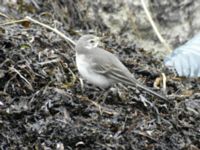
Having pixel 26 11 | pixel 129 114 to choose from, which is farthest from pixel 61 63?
pixel 26 11

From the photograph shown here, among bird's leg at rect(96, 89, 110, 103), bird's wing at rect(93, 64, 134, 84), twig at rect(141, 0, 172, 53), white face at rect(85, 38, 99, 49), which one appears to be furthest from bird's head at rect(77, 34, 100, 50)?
twig at rect(141, 0, 172, 53)

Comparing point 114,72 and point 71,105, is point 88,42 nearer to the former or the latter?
point 114,72

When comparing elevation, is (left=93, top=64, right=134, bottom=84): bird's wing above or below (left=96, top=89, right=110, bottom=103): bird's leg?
above

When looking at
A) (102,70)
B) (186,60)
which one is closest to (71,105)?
(102,70)

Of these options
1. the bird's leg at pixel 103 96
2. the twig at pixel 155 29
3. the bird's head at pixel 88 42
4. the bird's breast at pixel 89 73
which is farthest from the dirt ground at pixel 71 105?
the twig at pixel 155 29

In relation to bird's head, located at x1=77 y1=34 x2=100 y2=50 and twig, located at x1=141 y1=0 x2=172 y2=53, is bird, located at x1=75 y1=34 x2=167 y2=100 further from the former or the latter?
twig, located at x1=141 y1=0 x2=172 y2=53

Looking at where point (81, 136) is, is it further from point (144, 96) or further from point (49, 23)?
point (49, 23)

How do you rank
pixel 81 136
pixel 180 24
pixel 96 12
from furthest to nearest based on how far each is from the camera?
pixel 180 24 → pixel 96 12 → pixel 81 136
